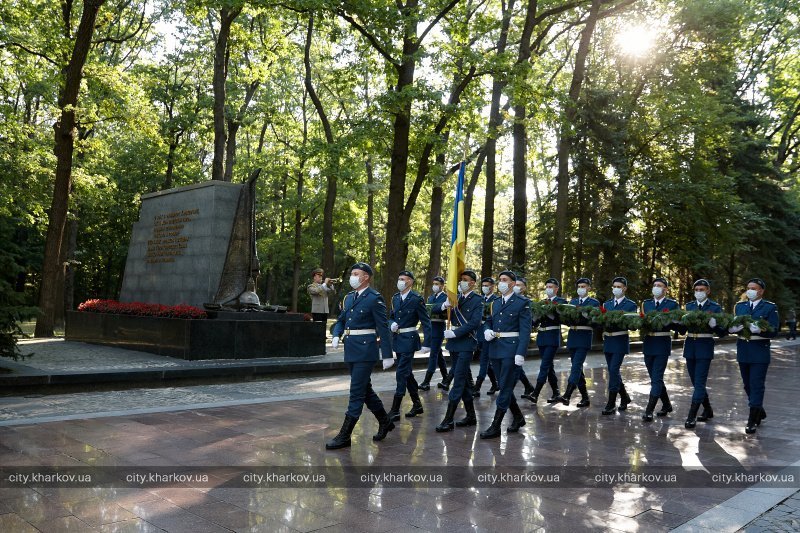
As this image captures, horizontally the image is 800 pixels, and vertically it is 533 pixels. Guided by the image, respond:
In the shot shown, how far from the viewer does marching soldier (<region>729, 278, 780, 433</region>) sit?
8930 millimetres

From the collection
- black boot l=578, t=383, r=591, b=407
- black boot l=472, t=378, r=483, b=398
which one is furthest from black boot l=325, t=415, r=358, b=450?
black boot l=578, t=383, r=591, b=407

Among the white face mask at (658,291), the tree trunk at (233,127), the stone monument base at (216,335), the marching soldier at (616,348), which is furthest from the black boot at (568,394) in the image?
the tree trunk at (233,127)

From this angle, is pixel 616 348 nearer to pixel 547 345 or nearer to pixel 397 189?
pixel 547 345

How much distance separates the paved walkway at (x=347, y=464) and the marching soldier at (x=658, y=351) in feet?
0.91

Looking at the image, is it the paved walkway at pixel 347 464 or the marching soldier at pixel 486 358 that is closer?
the paved walkway at pixel 347 464

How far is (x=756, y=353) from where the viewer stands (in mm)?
9055

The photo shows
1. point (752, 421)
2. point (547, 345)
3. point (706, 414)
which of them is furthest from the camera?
point (547, 345)

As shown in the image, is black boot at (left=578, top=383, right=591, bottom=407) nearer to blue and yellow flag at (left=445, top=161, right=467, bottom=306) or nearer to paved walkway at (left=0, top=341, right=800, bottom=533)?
paved walkway at (left=0, top=341, right=800, bottom=533)

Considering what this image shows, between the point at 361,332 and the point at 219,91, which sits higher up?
the point at 219,91

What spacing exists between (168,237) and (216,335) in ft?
14.8

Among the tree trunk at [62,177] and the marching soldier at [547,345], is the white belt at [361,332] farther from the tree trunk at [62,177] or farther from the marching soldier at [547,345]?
the tree trunk at [62,177]

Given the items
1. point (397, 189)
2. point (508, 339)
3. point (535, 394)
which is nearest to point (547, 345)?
point (535, 394)

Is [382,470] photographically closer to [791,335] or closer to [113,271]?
[791,335]

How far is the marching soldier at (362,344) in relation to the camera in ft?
23.6
